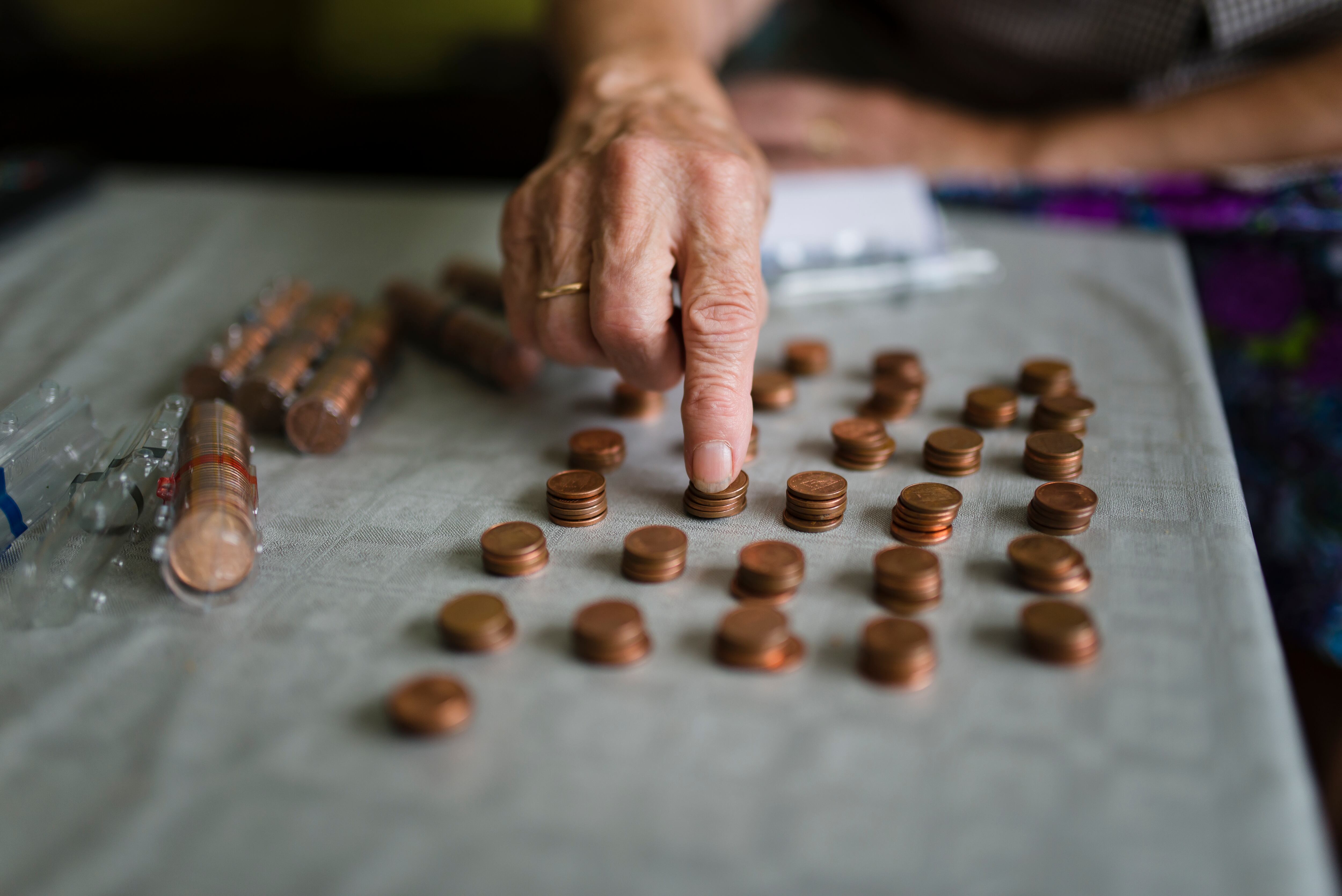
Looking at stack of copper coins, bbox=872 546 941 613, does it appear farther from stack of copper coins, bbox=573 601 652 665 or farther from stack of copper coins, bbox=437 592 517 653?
stack of copper coins, bbox=437 592 517 653

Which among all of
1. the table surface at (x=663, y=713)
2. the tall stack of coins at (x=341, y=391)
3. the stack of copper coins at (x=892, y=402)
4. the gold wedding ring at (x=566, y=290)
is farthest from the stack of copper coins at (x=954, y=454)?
the tall stack of coins at (x=341, y=391)

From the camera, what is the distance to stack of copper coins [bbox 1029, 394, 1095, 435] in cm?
126

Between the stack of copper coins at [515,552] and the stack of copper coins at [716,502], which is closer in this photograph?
the stack of copper coins at [515,552]

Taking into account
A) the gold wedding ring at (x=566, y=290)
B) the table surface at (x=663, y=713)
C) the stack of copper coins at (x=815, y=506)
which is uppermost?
the gold wedding ring at (x=566, y=290)

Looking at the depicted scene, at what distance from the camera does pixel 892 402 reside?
52.8 inches

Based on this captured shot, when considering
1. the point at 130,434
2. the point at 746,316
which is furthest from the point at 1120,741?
the point at 130,434

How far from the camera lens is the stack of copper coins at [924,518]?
1.03 metres

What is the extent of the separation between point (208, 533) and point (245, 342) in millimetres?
585

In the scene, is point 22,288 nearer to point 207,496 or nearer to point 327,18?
point 207,496

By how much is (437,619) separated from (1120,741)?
576 mm

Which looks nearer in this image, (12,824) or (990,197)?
(12,824)

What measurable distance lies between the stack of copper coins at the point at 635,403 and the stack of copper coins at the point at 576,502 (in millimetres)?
264

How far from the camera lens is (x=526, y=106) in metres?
3.63

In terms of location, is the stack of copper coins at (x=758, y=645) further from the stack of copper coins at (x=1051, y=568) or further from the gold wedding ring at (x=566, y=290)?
the gold wedding ring at (x=566, y=290)
